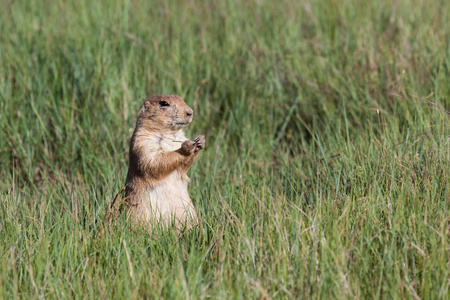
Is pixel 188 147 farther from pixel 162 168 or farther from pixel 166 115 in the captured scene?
pixel 166 115

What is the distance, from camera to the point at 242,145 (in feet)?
16.6

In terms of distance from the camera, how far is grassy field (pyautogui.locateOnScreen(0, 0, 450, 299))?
285 centimetres

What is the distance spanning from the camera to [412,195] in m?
3.31

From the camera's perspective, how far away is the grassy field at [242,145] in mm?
2850

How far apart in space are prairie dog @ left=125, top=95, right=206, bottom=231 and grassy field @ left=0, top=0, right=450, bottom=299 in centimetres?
22

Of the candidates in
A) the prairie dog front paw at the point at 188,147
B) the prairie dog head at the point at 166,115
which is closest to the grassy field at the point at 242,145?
the prairie dog front paw at the point at 188,147

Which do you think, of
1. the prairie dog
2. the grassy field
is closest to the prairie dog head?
the prairie dog

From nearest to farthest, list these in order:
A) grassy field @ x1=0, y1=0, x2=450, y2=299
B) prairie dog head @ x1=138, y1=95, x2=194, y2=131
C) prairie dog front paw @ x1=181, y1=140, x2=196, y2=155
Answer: grassy field @ x1=0, y1=0, x2=450, y2=299 < prairie dog front paw @ x1=181, y1=140, x2=196, y2=155 < prairie dog head @ x1=138, y1=95, x2=194, y2=131

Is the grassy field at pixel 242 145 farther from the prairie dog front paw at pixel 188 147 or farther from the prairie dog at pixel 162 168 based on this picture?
the prairie dog front paw at pixel 188 147

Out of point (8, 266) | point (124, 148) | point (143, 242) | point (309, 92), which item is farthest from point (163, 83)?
point (8, 266)

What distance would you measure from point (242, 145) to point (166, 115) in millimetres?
1195

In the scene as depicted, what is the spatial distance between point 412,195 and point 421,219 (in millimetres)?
313

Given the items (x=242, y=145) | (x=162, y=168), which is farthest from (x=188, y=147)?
(x=242, y=145)

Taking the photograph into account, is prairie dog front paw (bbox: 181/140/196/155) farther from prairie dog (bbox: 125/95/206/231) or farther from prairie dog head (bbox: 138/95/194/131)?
prairie dog head (bbox: 138/95/194/131)
